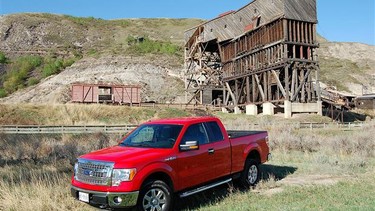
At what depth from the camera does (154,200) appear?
6770 mm

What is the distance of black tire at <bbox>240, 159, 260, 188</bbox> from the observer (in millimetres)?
9273

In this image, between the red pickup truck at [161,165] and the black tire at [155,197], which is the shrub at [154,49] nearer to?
the red pickup truck at [161,165]

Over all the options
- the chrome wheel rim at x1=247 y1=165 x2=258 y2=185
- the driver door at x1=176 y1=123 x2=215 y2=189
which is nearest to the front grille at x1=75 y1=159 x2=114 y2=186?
the driver door at x1=176 y1=123 x2=215 y2=189

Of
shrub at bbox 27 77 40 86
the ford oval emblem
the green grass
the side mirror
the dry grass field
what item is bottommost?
the dry grass field

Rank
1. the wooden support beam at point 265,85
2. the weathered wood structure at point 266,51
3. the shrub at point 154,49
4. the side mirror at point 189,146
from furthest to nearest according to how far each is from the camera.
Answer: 1. the shrub at point 154,49
2. the wooden support beam at point 265,85
3. the weathered wood structure at point 266,51
4. the side mirror at point 189,146

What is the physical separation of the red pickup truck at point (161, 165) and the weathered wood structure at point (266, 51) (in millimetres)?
30021

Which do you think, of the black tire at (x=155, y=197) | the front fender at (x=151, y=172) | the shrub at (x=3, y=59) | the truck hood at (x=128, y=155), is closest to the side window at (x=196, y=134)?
the truck hood at (x=128, y=155)

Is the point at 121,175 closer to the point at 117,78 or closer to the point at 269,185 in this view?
the point at 269,185

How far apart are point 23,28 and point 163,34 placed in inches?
1535

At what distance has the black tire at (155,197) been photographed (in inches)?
261

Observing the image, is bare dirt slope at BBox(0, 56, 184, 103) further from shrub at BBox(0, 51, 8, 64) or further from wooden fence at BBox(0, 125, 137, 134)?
wooden fence at BBox(0, 125, 137, 134)

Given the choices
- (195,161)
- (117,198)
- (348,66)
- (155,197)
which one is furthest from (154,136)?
(348,66)

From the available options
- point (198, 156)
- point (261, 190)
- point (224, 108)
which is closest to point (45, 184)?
point (198, 156)

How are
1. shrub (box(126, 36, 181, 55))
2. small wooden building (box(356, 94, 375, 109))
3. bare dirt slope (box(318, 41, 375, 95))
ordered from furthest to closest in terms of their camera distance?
bare dirt slope (box(318, 41, 375, 95))
shrub (box(126, 36, 181, 55))
small wooden building (box(356, 94, 375, 109))
